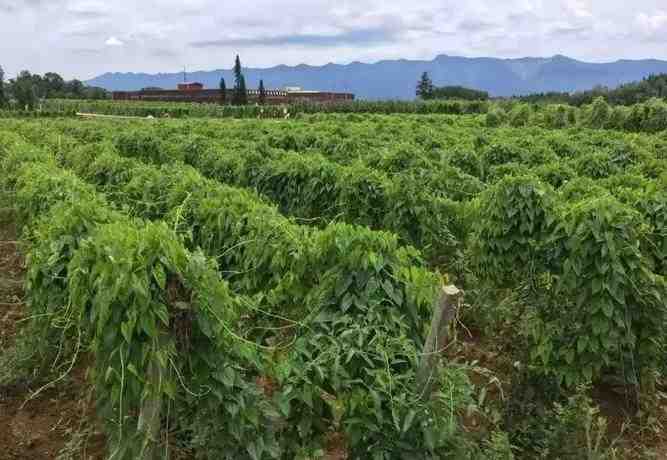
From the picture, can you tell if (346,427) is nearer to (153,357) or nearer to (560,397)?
(153,357)

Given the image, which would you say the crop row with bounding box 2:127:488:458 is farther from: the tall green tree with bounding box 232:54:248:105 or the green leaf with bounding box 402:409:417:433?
the tall green tree with bounding box 232:54:248:105

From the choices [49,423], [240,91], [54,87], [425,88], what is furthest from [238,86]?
[49,423]

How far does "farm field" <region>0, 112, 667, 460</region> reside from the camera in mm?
3057

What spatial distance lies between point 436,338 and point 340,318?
632 mm

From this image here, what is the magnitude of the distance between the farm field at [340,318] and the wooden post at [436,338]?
0.05 feet

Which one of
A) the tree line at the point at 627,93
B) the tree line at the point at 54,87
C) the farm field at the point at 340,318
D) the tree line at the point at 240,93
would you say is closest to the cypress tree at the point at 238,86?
the tree line at the point at 240,93

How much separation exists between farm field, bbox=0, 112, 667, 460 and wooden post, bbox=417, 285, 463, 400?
0.6 inches

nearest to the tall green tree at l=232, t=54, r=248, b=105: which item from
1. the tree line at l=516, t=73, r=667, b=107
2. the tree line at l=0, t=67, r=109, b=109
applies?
the tree line at l=0, t=67, r=109, b=109

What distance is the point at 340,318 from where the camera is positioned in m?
3.46

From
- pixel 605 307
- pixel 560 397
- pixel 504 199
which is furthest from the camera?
pixel 504 199

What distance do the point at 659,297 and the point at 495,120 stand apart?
2526 centimetres

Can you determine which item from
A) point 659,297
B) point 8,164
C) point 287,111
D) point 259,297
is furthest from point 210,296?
point 287,111

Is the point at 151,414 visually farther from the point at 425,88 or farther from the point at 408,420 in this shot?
the point at 425,88

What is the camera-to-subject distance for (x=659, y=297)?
468 centimetres
